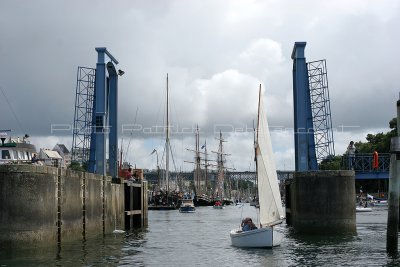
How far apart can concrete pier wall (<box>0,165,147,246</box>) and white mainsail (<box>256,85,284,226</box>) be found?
40.5ft

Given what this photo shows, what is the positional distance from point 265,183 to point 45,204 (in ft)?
46.7

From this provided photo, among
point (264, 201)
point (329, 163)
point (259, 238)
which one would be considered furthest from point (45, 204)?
point (329, 163)

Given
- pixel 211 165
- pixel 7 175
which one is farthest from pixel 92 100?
pixel 211 165

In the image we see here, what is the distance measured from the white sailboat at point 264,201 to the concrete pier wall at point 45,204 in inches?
429

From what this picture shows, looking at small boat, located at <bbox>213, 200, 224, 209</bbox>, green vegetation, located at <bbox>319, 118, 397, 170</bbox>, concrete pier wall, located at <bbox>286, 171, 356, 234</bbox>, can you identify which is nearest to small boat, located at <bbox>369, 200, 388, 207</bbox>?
green vegetation, located at <bbox>319, 118, 397, 170</bbox>

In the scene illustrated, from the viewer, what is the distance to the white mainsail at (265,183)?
40.6 m

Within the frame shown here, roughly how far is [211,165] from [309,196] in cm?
14633

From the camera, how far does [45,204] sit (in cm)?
3575

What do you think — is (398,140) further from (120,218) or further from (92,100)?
(92,100)

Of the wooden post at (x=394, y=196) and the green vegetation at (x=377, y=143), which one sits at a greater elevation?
the green vegetation at (x=377, y=143)

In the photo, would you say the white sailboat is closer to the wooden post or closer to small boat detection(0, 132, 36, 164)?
the wooden post

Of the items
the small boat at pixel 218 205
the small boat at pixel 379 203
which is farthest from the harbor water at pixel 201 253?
the small boat at pixel 218 205

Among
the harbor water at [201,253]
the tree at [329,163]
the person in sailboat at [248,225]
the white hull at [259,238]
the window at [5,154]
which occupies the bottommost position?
the harbor water at [201,253]

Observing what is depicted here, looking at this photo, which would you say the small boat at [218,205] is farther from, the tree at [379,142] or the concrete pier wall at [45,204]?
the concrete pier wall at [45,204]
